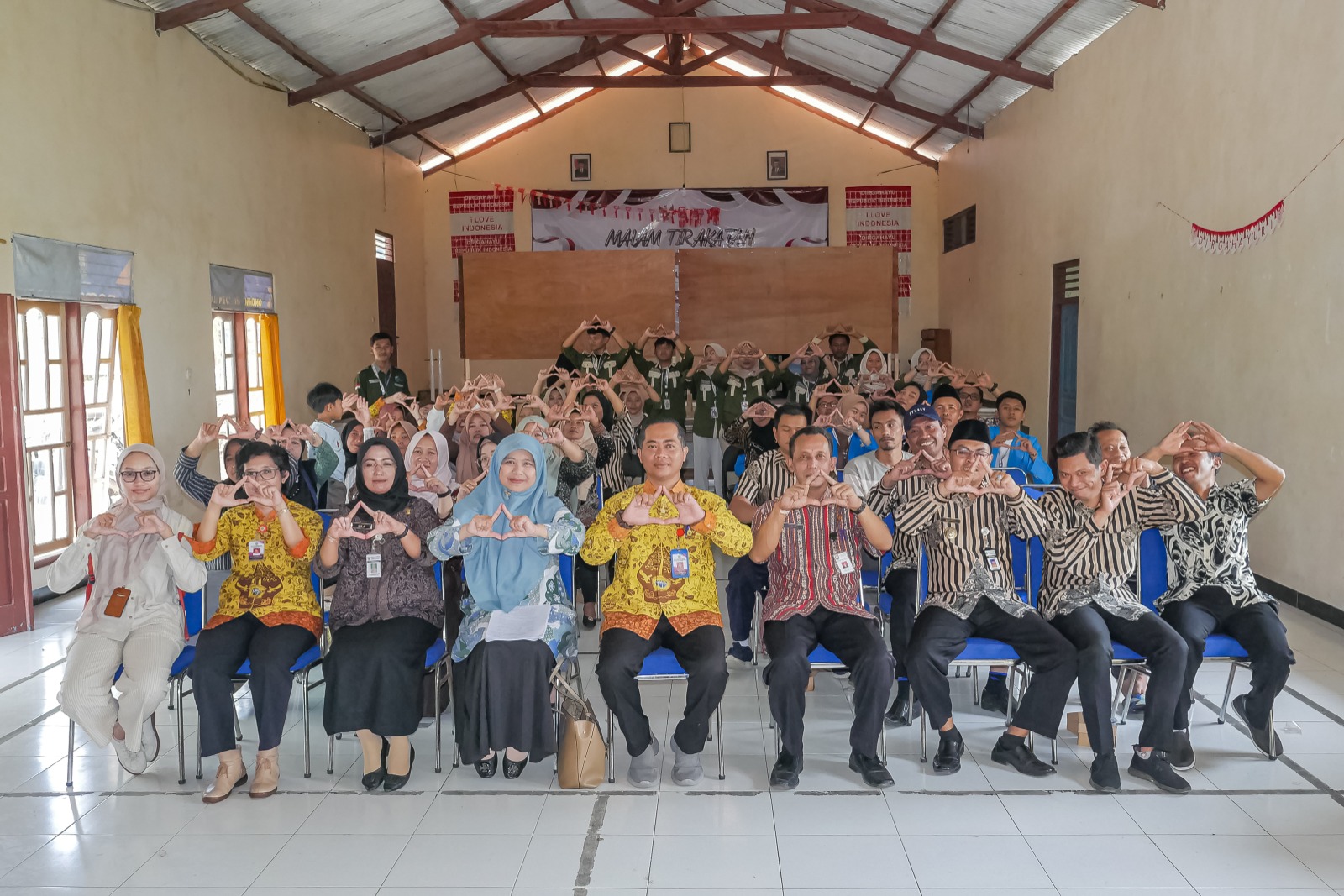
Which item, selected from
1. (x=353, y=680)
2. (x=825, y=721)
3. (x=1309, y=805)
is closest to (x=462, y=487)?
(x=353, y=680)

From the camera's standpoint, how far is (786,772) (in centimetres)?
325

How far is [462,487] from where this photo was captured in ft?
13.0

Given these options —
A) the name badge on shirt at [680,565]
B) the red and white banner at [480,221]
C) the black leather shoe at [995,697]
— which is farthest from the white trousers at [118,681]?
the red and white banner at [480,221]

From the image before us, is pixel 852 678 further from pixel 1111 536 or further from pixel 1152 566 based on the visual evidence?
pixel 1152 566

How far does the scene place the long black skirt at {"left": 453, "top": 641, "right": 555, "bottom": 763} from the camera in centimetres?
324

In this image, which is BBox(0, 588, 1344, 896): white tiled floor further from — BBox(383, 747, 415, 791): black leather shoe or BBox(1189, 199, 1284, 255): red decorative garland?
BBox(1189, 199, 1284, 255): red decorative garland

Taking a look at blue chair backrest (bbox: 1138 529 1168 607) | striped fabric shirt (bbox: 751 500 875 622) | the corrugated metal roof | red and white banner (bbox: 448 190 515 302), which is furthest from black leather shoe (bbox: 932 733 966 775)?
red and white banner (bbox: 448 190 515 302)

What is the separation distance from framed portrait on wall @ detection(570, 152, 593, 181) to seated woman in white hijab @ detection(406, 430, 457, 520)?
9089mm

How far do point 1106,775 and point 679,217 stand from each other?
11032 mm

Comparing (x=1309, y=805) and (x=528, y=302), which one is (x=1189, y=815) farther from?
(x=528, y=302)

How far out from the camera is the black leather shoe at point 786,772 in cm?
324

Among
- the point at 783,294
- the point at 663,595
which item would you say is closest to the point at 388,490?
the point at 663,595

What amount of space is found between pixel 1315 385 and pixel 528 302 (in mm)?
5925

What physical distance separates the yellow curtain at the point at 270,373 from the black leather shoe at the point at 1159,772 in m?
7.38
